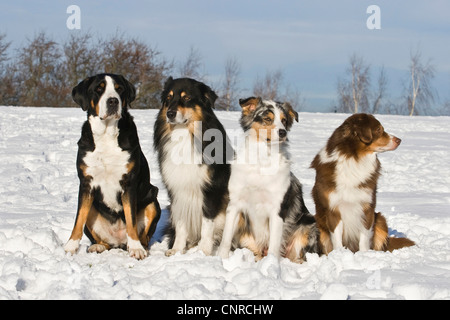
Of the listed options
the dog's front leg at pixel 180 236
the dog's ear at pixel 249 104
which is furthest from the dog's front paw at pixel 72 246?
the dog's ear at pixel 249 104

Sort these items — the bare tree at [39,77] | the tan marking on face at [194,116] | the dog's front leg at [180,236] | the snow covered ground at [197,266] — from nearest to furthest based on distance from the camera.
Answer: the snow covered ground at [197,266], the tan marking on face at [194,116], the dog's front leg at [180,236], the bare tree at [39,77]

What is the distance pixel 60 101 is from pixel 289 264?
31.3 metres

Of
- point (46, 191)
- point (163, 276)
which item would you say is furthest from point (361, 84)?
point (163, 276)

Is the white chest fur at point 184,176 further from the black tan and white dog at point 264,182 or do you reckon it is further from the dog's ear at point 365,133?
the dog's ear at point 365,133

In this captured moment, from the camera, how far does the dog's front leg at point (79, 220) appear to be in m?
5.29

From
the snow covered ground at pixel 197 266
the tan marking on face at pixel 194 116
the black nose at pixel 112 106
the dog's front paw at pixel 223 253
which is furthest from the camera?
the tan marking on face at pixel 194 116

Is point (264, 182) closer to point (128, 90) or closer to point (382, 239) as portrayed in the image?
point (382, 239)

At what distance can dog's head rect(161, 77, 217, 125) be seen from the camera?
17.7ft

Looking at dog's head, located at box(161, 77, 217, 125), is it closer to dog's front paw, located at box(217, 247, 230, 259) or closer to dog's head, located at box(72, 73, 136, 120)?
dog's head, located at box(72, 73, 136, 120)

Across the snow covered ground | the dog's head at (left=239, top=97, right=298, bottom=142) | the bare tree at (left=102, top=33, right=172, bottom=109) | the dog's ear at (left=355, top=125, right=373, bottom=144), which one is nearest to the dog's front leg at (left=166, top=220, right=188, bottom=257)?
the snow covered ground

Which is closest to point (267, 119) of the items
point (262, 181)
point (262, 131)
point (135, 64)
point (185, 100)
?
point (262, 131)

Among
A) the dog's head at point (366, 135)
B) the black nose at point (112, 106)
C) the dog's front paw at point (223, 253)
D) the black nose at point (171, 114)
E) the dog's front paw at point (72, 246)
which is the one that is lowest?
the dog's front paw at point (223, 253)

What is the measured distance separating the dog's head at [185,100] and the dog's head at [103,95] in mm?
483

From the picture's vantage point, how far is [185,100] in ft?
17.9
